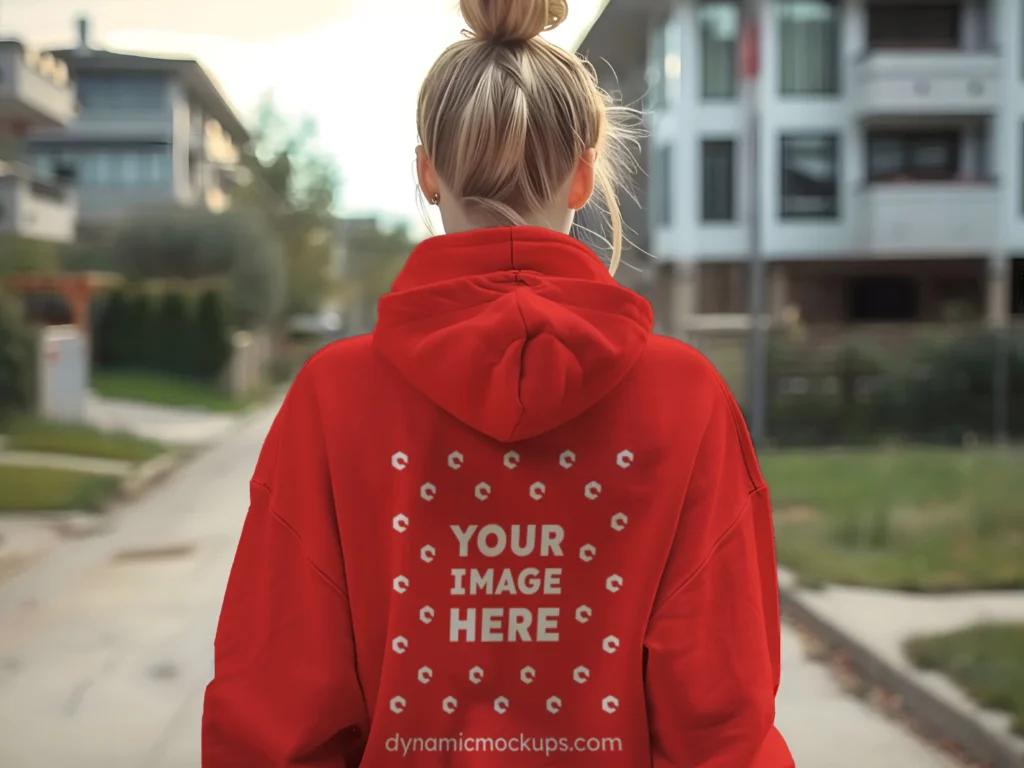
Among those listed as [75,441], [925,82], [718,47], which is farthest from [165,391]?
[925,82]

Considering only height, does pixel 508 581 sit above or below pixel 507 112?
below

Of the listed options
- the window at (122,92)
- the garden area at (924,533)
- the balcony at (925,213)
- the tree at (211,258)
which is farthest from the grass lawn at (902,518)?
the window at (122,92)

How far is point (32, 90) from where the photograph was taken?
21.0 metres

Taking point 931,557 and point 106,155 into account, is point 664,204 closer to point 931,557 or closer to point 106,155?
point 931,557

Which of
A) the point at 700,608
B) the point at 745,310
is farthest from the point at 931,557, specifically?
the point at 745,310

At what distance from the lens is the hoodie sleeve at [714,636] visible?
4.04 ft

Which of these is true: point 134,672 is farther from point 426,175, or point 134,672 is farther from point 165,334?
point 165,334

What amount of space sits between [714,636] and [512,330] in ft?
1.20

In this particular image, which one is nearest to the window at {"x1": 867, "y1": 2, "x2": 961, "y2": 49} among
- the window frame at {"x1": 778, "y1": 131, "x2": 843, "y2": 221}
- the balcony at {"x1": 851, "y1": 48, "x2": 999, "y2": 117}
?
the balcony at {"x1": 851, "y1": 48, "x2": 999, "y2": 117}

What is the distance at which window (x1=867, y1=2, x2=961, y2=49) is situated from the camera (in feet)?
79.5

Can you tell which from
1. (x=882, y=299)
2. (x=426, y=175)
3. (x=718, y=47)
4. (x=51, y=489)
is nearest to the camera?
(x=426, y=175)

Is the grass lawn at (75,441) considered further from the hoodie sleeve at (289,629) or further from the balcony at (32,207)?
the hoodie sleeve at (289,629)

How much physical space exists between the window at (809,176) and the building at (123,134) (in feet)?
79.6

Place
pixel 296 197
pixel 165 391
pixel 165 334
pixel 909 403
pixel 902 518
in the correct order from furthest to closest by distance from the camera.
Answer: pixel 296 197 → pixel 165 334 → pixel 165 391 → pixel 909 403 → pixel 902 518
